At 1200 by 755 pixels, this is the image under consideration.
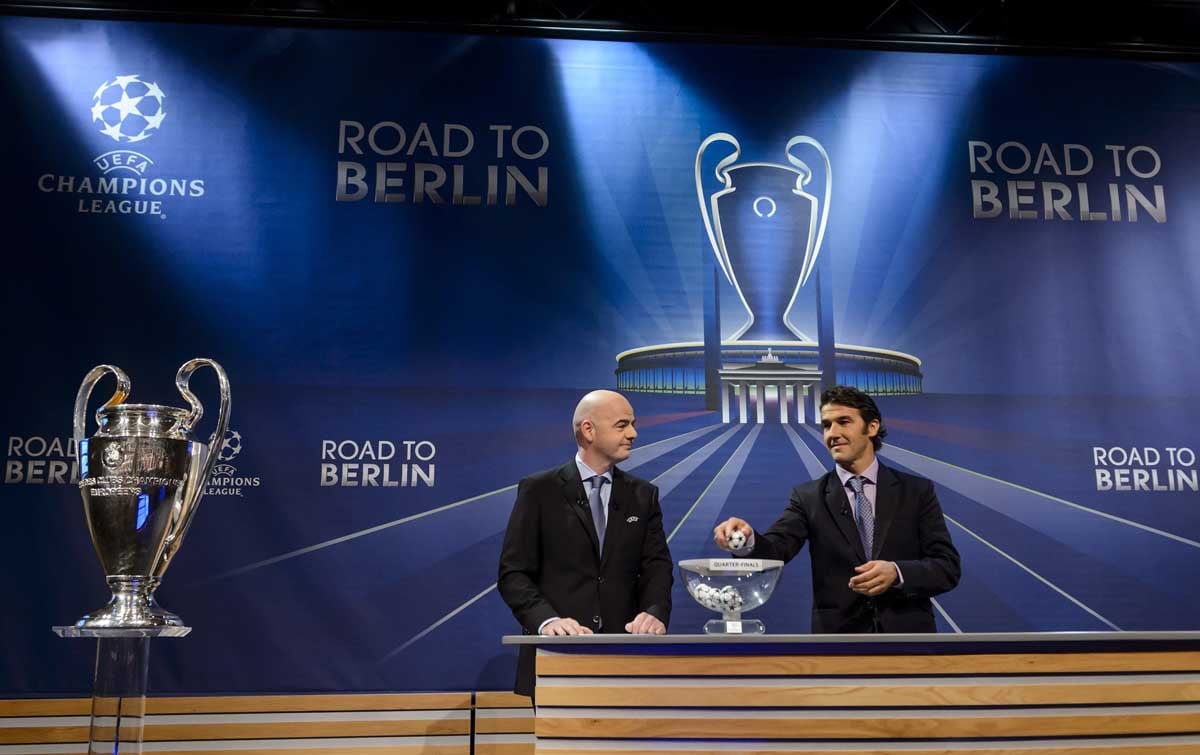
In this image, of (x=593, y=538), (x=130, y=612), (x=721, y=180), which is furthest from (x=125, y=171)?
(x=130, y=612)

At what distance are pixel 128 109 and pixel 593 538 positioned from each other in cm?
310

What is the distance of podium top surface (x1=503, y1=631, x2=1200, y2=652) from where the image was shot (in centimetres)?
221

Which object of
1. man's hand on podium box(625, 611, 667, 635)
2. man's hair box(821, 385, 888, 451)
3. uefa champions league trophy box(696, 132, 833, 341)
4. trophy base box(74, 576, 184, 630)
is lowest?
man's hand on podium box(625, 611, 667, 635)

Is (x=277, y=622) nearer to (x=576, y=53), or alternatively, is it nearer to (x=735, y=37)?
(x=576, y=53)

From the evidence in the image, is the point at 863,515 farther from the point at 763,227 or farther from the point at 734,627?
the point at 763,227

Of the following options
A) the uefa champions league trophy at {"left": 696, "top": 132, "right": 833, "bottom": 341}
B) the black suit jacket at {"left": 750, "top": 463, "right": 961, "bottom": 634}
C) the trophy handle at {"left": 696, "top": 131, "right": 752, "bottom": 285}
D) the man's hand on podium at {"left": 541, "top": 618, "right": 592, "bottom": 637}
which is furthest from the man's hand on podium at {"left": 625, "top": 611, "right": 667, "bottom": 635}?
the trophy handle at {"left": 696, "top": 131, "right": 752, "bottom": 285}

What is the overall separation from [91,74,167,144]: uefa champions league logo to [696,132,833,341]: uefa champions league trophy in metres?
2.51

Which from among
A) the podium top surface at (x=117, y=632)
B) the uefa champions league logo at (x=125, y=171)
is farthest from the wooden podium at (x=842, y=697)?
the uefa champions league logo at (x=125, y=171)

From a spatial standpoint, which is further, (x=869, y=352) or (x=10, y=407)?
(x=869, y=352)

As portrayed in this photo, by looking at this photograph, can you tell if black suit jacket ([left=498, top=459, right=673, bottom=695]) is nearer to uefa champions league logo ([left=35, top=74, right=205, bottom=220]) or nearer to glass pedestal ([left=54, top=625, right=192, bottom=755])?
glass pedestal ([left=54, top=625, right=192, bottom=755])

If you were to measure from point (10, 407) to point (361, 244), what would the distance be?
63.4 inches

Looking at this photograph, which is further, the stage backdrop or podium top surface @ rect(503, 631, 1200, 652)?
the stage backdrop

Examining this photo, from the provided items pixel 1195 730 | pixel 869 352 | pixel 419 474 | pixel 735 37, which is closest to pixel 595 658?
pixel 1195 730

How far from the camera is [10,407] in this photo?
4.32m
